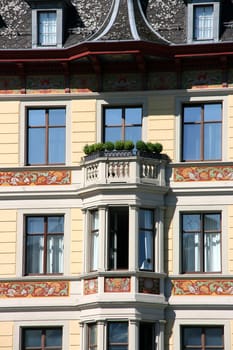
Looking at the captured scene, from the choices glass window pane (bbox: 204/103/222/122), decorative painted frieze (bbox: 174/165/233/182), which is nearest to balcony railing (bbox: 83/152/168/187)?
decorative painted frieze (bbox: 174/165/233/182)

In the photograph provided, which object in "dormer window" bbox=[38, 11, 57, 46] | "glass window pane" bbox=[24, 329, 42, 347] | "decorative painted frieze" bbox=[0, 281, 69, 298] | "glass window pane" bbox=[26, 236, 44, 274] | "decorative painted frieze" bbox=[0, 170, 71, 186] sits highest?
"dormer window" bbox=[38, 11, 57, 46]

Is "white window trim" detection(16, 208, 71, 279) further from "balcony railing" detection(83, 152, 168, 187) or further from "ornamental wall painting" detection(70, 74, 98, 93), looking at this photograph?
"ornamental wall painting" detection(70, 74, 98, 93)

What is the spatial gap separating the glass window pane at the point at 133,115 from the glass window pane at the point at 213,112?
2.17 m

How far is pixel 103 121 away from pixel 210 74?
151 inches

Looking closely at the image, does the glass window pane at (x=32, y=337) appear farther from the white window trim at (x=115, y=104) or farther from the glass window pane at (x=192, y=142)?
the glass window pane at (x=192, y=142)

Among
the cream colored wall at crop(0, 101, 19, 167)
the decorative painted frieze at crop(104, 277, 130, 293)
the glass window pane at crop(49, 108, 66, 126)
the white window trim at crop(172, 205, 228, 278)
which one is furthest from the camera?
the glass window pane at crop(49, 108, 66, 126)

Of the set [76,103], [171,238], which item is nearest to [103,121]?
[76,103]

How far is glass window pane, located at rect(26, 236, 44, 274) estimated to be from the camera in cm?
5369

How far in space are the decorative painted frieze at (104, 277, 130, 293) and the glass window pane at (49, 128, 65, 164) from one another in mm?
4676

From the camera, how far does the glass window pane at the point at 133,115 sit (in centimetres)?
5419

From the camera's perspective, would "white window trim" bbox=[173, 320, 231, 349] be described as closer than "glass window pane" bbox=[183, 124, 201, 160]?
Yes

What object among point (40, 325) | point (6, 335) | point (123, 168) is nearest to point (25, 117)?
point (123, 168)

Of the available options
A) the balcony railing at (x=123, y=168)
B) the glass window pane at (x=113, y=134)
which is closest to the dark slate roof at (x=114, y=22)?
the glass window pane at (x=113, y=134)

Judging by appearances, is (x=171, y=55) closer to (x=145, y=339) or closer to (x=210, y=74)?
(x=210, y=74)
